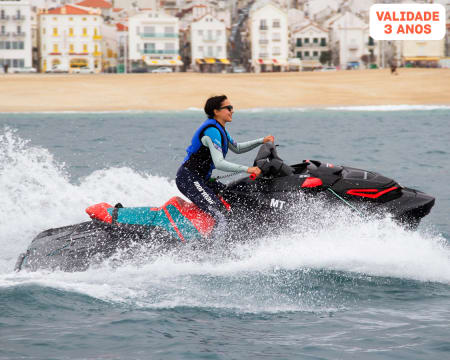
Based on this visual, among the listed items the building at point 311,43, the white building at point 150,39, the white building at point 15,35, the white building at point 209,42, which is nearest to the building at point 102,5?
the white building at point 150,39

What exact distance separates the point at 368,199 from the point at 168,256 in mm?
1737

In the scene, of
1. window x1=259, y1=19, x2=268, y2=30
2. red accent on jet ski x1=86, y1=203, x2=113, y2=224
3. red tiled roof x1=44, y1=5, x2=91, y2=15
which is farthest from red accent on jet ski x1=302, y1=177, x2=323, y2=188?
window x1=259, y1=19, x2=268, y2=30

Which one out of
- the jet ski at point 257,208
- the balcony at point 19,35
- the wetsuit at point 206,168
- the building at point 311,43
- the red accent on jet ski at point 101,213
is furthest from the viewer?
the building at point 311,43

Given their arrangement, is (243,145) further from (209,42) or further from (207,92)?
(209,42)

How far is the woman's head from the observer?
20.6 ft

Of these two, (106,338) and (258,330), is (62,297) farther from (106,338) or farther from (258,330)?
(258,330)

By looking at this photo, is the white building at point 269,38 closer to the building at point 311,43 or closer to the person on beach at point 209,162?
the building at point 311,43

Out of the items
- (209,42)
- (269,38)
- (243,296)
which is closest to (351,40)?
(269,38)

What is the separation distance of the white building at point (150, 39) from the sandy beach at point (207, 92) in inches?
1489

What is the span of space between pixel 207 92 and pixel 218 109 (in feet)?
115

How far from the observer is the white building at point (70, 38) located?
276 ft

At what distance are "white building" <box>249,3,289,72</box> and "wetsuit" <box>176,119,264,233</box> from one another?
82.7 metres

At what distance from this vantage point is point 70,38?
84500 millimetres

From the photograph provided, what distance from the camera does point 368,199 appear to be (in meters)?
6.28
